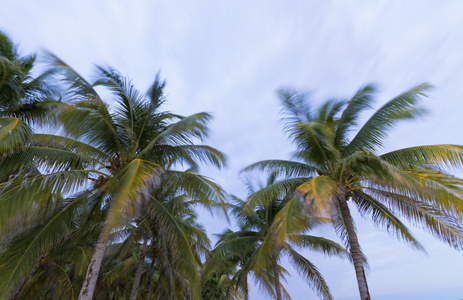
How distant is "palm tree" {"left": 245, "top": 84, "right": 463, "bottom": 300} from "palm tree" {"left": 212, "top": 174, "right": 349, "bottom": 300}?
899 millimetres

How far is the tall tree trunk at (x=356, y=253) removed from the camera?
8156 millimetres

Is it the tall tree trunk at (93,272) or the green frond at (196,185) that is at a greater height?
the green frond at (196,185)

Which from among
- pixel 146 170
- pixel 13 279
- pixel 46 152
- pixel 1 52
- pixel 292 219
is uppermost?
pixel 1 52

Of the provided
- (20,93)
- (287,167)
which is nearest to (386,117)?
(287,167)

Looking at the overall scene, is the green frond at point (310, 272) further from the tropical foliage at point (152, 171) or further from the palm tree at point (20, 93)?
the palm tree at point (20, 93)

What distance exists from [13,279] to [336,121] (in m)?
10.4

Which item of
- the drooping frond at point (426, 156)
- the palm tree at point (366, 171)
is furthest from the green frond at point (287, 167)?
the drooping frond at point (426, 156)

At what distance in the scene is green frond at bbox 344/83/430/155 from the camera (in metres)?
7.89

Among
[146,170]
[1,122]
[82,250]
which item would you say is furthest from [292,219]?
[82,250]

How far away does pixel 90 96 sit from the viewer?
773 cm

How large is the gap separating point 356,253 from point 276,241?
2804mm

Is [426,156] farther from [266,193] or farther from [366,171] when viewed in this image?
[266,193]

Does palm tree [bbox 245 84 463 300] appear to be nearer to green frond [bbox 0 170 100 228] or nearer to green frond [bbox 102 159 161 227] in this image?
green frond [bbox 102 159 161 227]

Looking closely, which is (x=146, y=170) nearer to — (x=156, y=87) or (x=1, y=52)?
(x=156, y=87)
